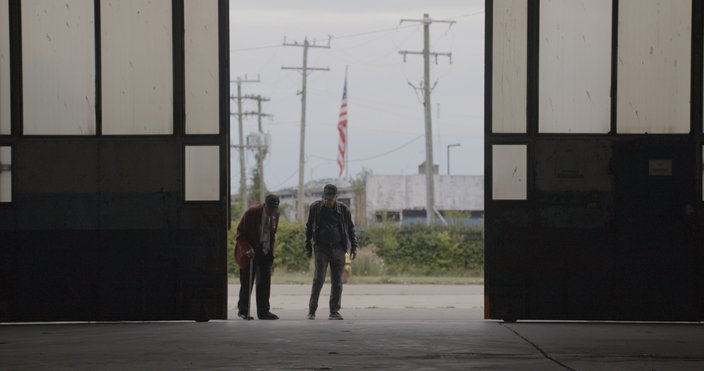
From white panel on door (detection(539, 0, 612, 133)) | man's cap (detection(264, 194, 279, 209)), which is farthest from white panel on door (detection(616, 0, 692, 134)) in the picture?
man's cap (detection(264, 194, 279, 209))

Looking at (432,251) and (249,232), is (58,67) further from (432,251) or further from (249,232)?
(432,251)

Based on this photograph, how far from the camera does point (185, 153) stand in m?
10.8

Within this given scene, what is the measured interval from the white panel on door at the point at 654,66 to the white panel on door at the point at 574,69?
0.20m

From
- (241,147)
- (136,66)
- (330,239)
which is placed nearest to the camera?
(136,66)

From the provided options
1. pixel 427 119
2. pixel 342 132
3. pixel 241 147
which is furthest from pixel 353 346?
pixel 241 147

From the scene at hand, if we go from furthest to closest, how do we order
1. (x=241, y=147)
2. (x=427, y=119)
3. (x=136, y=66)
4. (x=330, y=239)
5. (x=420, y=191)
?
1. (x=420, y=191)
2. (x=241, y=147)
3. (x=427, y=119)
4. (x=330, y=239)
5. (x=136, y=66)

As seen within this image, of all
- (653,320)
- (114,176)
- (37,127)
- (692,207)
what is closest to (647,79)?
(692,207)

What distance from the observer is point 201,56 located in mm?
10805

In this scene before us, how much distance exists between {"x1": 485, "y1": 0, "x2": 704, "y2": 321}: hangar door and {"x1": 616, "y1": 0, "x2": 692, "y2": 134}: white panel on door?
12 mm

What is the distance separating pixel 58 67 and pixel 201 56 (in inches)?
65.4

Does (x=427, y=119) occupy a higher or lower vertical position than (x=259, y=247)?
higher

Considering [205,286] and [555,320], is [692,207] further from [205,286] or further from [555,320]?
[205,286]

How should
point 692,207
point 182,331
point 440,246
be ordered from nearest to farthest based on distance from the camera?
point 182,331
point 692,207
point 440,246

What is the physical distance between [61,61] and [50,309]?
2.88 metres
